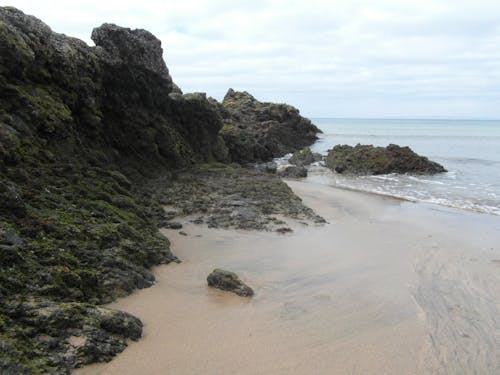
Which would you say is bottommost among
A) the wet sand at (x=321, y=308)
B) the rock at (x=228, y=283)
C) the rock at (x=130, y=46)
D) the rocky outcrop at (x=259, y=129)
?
the wet sand at (x=321, y=308)

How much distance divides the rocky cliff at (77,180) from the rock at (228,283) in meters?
1.09

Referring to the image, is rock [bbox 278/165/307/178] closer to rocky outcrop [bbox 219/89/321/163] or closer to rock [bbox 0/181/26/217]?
rocky outcrop [bbox 219/89/321/163]

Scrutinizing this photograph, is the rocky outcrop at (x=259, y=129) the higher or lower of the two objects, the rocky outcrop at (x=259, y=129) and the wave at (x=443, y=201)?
the higher

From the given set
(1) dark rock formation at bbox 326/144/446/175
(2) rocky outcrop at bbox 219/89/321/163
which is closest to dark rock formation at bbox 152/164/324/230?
(2) rocky outcrop at bbox 219/89/321/163

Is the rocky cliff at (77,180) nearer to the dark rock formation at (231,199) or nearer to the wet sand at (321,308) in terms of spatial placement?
the wet sand at (321,308)

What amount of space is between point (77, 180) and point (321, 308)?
19.9ft

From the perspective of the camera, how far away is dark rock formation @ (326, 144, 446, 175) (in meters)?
28.6

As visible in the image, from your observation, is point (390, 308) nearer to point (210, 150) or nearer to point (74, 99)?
point (74, 99)

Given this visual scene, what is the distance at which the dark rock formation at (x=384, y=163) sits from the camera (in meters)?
28.6

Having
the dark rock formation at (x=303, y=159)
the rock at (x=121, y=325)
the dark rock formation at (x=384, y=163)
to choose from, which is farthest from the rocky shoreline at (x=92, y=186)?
the dark rock formation at (x=303, y=159)

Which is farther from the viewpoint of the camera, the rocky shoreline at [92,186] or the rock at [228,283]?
the rock at [228,283]

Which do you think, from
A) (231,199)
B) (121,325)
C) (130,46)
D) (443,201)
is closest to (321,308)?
(121,325)

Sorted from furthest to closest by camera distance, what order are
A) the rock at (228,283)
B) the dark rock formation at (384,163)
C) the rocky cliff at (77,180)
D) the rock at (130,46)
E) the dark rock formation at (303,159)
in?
the dark rock formation at (303,159) < the dark rock formation at (384,163) < the rock at (130,46) < the rock at (228,283) < the rocky cliff at (77,180)

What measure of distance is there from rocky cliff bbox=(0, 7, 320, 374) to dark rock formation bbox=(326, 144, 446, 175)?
42.0 feet
